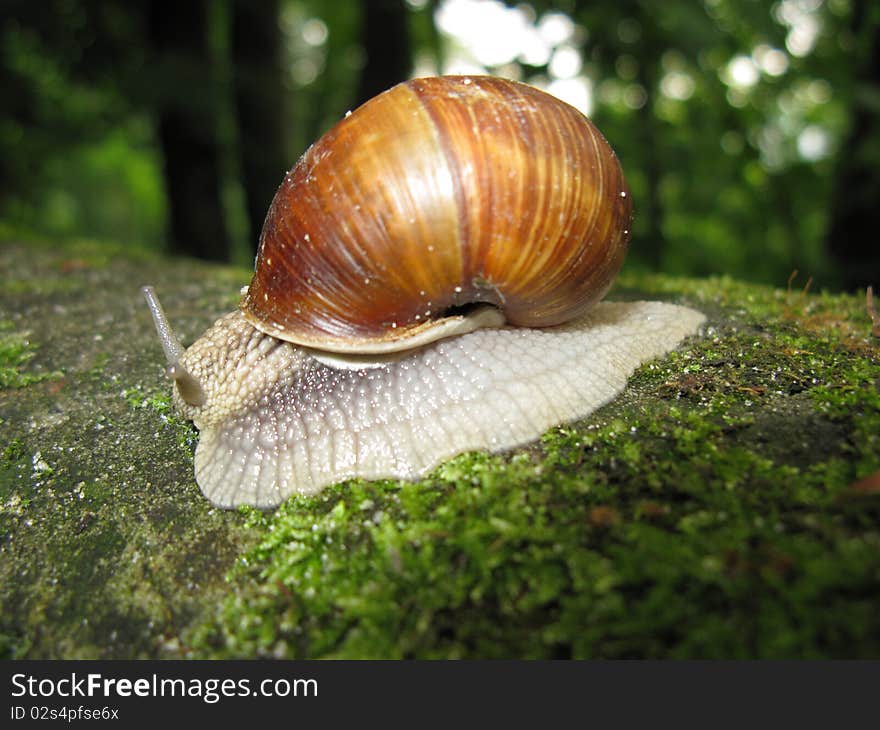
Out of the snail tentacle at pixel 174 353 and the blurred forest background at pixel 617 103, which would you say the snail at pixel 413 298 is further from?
the blurred forest background at pixel 617 103

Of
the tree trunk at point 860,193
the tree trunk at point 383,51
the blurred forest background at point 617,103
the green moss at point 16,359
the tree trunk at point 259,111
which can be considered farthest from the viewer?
the tree trunk at point 259,111

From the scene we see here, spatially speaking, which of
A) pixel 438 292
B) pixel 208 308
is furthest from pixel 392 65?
pixel 438 292

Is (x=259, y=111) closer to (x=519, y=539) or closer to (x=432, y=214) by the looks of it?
(x=432, y=214)

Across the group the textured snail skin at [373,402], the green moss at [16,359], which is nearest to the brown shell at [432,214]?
the textured snail skin at [373,402]

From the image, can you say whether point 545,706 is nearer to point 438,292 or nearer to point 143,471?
point 438,292

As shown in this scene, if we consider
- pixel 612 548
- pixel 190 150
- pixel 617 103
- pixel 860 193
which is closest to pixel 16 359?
pixel 612 548

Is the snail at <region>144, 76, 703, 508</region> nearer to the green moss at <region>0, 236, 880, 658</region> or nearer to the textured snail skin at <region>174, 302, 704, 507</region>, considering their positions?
the textured snail skin at <region>174, 302, 704, 507</region>
